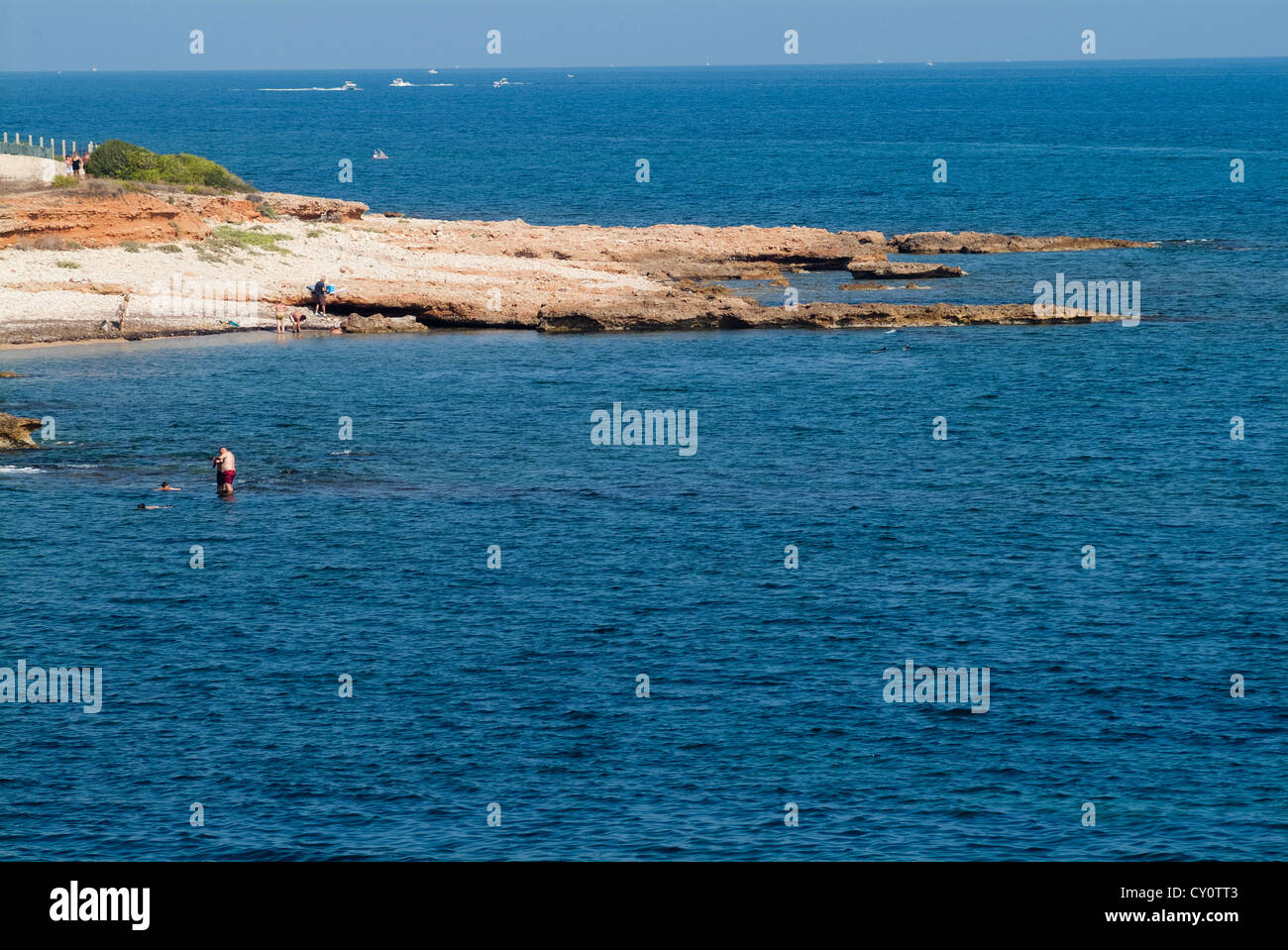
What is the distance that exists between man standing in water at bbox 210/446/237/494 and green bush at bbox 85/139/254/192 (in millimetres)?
61361

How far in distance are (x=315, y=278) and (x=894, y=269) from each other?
3967cm

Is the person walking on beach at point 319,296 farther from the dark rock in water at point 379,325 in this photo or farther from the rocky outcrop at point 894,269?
the rocky outcrop at point 894,269

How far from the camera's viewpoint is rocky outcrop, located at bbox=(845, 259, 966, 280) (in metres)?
103

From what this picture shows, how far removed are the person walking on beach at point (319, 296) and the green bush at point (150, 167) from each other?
26.9 m

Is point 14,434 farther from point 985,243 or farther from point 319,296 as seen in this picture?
point 985,243

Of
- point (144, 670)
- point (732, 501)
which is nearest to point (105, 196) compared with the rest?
point (732, 501)

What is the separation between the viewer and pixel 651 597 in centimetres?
4366

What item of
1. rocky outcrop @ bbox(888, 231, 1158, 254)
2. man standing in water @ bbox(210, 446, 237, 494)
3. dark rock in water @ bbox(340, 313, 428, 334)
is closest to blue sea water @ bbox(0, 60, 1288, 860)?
man standing in water @ bbox(210, 446, 237, 494)

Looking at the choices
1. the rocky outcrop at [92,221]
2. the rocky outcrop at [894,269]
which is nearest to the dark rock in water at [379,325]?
the rocky outcrop at [92,221]

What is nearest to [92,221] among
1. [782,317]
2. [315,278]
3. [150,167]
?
[315,278]

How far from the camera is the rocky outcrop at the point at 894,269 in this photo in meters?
103

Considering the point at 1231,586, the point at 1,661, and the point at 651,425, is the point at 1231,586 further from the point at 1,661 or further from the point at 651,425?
the point at 1,661

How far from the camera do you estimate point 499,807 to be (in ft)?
97.8

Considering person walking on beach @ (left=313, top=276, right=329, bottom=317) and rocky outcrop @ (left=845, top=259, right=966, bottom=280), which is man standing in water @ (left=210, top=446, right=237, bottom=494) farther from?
rocky outcrop @ (left=845, top=259, right=966, bottom=280)
